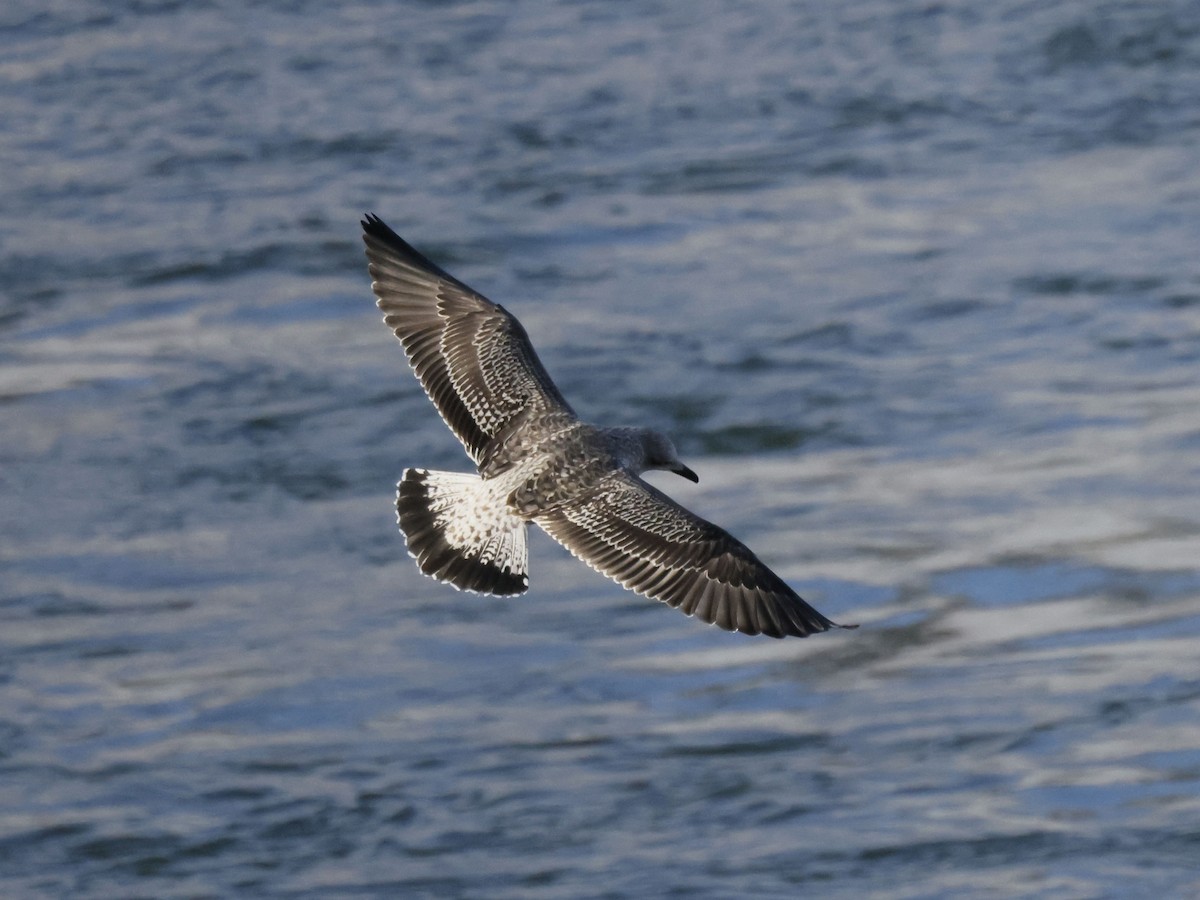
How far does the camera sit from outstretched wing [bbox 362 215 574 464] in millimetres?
8188

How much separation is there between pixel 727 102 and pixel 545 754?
23.2ft

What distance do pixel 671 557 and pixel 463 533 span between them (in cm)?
69

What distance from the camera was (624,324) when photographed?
13.9 metres

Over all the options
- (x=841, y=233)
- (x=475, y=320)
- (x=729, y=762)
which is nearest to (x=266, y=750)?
(x=729, y=762)

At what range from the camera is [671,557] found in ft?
24.8

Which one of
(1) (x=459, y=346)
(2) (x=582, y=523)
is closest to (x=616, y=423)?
(1) (x=459, y=346)

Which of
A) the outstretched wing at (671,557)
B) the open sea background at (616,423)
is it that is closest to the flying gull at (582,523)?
the outstretched wing at (671,557)

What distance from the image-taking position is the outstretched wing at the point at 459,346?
819 centimetres

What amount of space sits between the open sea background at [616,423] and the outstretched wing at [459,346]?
2.65 metres

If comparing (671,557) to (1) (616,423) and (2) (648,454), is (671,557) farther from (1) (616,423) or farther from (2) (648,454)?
(1) (616,423)

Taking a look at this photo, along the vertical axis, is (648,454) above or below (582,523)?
above

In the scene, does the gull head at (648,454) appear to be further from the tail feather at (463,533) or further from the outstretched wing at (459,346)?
the tail feather at (463,533)

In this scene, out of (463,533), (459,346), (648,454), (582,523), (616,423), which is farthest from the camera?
(616,423)

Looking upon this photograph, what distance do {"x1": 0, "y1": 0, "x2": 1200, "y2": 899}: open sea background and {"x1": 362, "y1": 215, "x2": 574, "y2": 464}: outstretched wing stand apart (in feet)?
8.71
